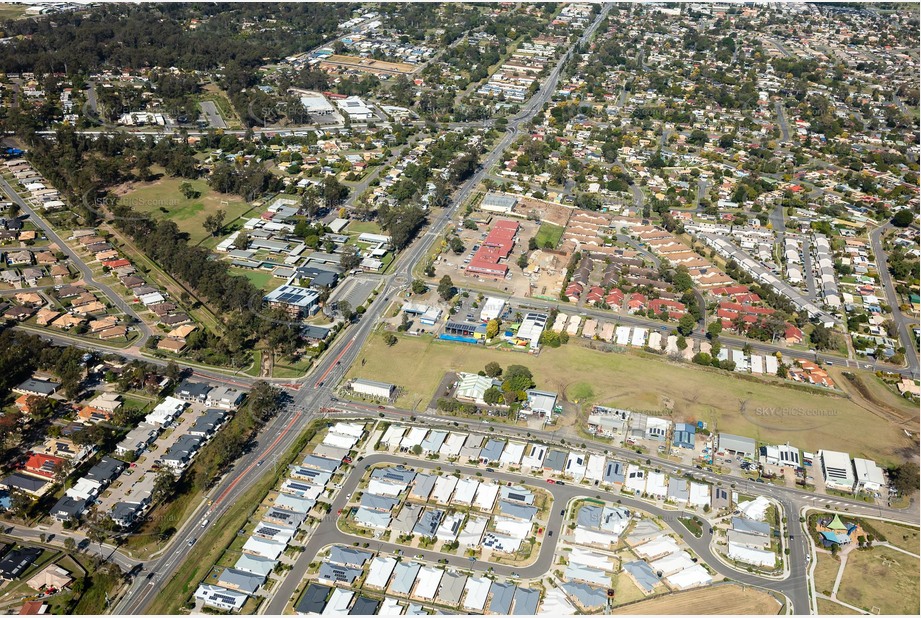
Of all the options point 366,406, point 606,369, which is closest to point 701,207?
point 606,369

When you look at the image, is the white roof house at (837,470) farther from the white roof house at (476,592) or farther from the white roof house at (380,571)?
the white roof house at (380,571)

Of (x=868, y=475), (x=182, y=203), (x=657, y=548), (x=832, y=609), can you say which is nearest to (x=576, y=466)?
(x=657, y=548)

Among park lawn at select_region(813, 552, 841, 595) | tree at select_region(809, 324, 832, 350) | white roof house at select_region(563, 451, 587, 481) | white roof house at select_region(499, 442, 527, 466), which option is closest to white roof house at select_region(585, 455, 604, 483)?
white roof house at select_region(563, 451, 587, 481)

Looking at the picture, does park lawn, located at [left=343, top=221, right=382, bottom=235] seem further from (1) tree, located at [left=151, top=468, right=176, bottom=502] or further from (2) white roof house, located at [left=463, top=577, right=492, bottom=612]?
(2) white roof house, located at [left=463, top=577, right=492, bottom=612]

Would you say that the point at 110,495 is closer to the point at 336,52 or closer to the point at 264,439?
the point at 264,439

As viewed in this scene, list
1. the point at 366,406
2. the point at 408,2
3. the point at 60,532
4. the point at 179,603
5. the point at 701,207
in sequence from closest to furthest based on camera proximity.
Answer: the point at 179,603 → the point at 60,532 → the point at 366,406 → the point at 701,207 → the point at 408,2

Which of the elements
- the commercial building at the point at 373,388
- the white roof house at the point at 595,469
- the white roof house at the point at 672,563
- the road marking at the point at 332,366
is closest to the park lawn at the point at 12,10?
the road marking at the point at 332,366
